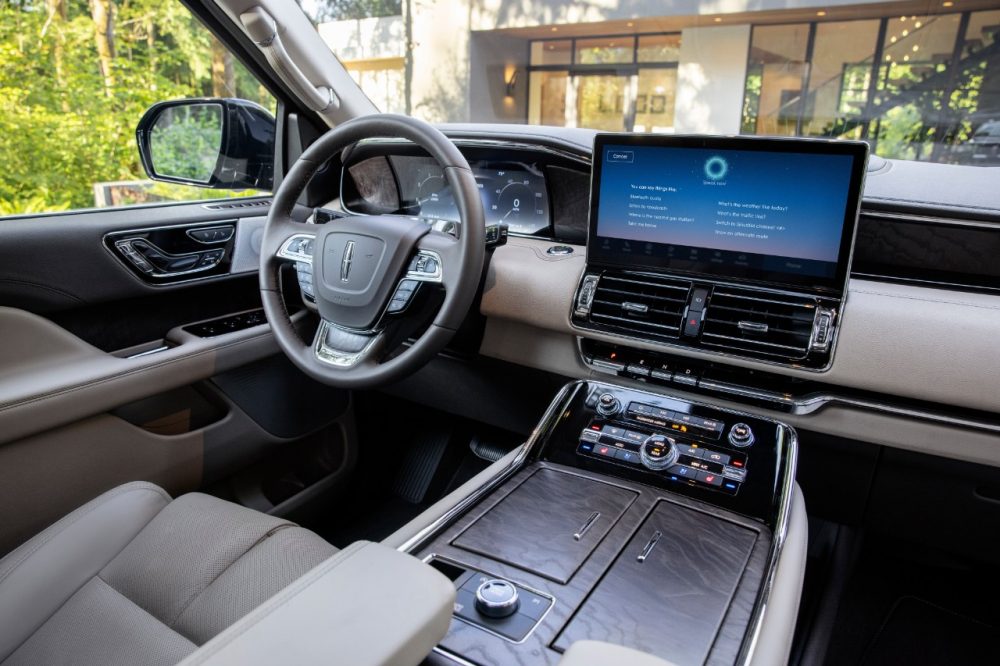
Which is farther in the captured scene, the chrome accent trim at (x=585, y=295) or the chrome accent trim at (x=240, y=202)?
the chrome accent trim at (x=240, y=202)

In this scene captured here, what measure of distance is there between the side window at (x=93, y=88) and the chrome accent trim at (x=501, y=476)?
1404 mm

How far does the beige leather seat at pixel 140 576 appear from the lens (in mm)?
1041

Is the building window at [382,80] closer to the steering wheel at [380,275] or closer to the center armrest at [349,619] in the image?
the steering wheel at [380,275]

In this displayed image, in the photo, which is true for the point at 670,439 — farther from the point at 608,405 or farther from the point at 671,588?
the point at 671,588

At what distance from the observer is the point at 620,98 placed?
4.21 m

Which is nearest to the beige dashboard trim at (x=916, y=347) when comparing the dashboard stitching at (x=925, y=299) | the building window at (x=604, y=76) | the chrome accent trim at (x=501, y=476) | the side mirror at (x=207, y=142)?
the dashboard stitching at (x=925, y=299)

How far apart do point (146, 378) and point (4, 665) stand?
790 millimetres

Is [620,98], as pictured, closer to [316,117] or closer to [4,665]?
[316,117]

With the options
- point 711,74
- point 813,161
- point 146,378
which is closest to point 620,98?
point 711,74

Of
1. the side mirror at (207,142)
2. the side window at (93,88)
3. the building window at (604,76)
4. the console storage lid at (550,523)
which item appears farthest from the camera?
the building window at (604,76)

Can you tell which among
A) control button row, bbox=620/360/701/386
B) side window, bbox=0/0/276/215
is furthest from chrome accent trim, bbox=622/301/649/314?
side window, bbox=0/0/276/215

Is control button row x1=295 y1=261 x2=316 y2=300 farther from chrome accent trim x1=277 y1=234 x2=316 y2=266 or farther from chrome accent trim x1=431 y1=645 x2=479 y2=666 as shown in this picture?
chrome accent trim x1=431 y1=645 x2=479 y2=666

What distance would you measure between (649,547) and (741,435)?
376mm

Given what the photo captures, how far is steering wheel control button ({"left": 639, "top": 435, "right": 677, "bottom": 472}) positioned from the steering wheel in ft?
1.59
